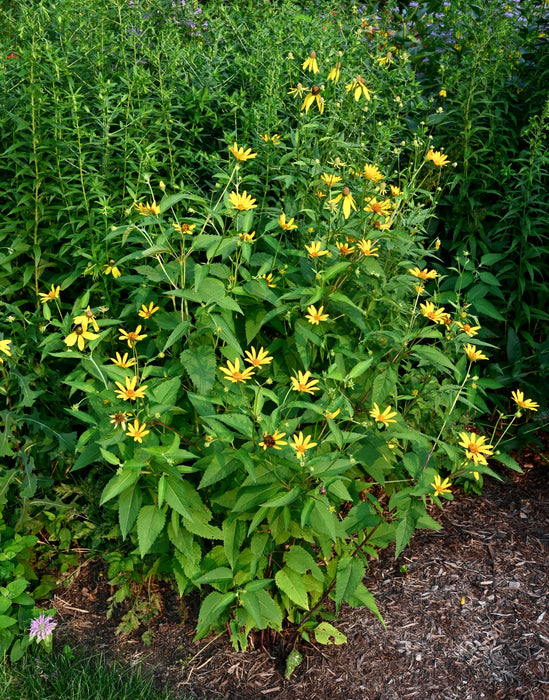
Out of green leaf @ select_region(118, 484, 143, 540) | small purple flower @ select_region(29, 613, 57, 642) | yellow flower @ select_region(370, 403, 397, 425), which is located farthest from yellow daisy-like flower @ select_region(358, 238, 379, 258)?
small purple flower @ select_region(29, 613, 57, 642)

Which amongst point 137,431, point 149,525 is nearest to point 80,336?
point 137,431

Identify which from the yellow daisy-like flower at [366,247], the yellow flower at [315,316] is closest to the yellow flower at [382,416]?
the yellow flower at [315,316]

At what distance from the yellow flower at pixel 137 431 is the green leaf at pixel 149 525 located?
9.7 inches

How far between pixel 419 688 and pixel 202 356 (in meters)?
1.44

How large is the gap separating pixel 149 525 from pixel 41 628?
708 millimetres

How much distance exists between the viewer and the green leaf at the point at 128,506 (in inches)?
80.3

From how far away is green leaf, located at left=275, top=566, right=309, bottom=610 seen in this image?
7.20 ft

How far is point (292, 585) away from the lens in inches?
87.8

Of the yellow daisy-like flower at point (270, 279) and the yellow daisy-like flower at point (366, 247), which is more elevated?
the yellow daisy-like flower at point (366, 247)

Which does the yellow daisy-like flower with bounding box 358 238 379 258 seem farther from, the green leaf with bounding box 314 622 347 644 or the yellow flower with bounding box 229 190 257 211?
the green leaf with bounding box 314 622 347 644

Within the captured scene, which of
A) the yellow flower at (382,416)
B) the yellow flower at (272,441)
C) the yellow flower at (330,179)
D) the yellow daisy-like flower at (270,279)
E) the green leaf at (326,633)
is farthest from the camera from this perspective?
the green leaf at (326,633)

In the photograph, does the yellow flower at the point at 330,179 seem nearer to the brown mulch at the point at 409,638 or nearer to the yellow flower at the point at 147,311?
the yellow flower at the point at 147,311

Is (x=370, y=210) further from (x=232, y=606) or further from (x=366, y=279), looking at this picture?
(x=232, y=606)

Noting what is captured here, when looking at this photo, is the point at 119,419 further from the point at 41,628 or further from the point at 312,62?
the point at 312,62
